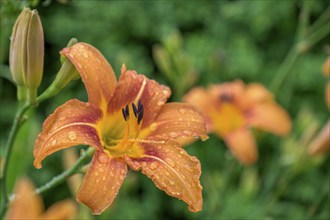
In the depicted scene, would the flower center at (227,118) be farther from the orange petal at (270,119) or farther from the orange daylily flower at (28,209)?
the orange daylily flower at (28,209)

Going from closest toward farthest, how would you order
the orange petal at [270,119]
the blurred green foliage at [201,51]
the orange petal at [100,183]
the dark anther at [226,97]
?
the orange petal at [100,183]
the orange petal at [270,119]
the dark anther at [226,97]
the blurred green foliage at [201,51]

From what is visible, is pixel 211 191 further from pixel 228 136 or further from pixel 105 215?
pixel 105 215

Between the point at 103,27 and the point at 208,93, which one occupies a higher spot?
the point at 208,93

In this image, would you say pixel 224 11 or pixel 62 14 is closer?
pixel 224 11

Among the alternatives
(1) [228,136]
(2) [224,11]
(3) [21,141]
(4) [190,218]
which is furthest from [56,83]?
(4) [190,218]

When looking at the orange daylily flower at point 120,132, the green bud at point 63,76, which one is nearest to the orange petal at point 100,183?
the orange daylily flower at point 120,132

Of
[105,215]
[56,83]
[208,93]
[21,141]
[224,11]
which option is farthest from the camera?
[224,11]

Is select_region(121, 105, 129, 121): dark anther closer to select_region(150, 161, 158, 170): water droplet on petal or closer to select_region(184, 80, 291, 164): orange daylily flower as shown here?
select_region(150, 161, 158, 170): water droplet on petal

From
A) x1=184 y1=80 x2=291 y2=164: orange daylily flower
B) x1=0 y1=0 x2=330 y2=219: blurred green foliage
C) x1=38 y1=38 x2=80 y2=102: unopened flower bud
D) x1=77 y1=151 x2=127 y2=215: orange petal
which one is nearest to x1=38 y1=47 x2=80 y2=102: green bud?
x1=38 y1=38 x2=80 y2=102: unopened flower bud
